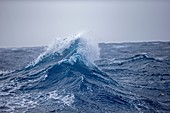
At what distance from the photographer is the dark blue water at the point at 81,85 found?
1286 cm

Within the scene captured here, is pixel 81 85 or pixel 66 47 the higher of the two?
pixel 66 47

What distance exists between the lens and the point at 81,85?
15523 millimetres

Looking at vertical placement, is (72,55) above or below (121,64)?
above

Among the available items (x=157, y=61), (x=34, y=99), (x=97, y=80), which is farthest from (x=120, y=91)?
(x=157, y=61)

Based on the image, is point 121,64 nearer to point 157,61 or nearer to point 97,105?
point 157,61

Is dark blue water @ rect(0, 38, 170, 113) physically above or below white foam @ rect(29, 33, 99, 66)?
below

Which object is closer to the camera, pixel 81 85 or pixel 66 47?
pixel 81 85

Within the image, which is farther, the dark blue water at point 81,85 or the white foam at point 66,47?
the white foam at point 66,47

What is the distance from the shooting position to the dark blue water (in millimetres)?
12859

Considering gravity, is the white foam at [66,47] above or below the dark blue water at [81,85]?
above

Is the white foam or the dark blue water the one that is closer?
the dark blue water

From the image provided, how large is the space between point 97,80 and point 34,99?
4.28 meters

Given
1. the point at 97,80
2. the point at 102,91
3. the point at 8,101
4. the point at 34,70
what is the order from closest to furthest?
the point at 8,101 → the point at 102,91 → the point at 97,80 → the point at 34,70

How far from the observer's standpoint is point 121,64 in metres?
22.4
